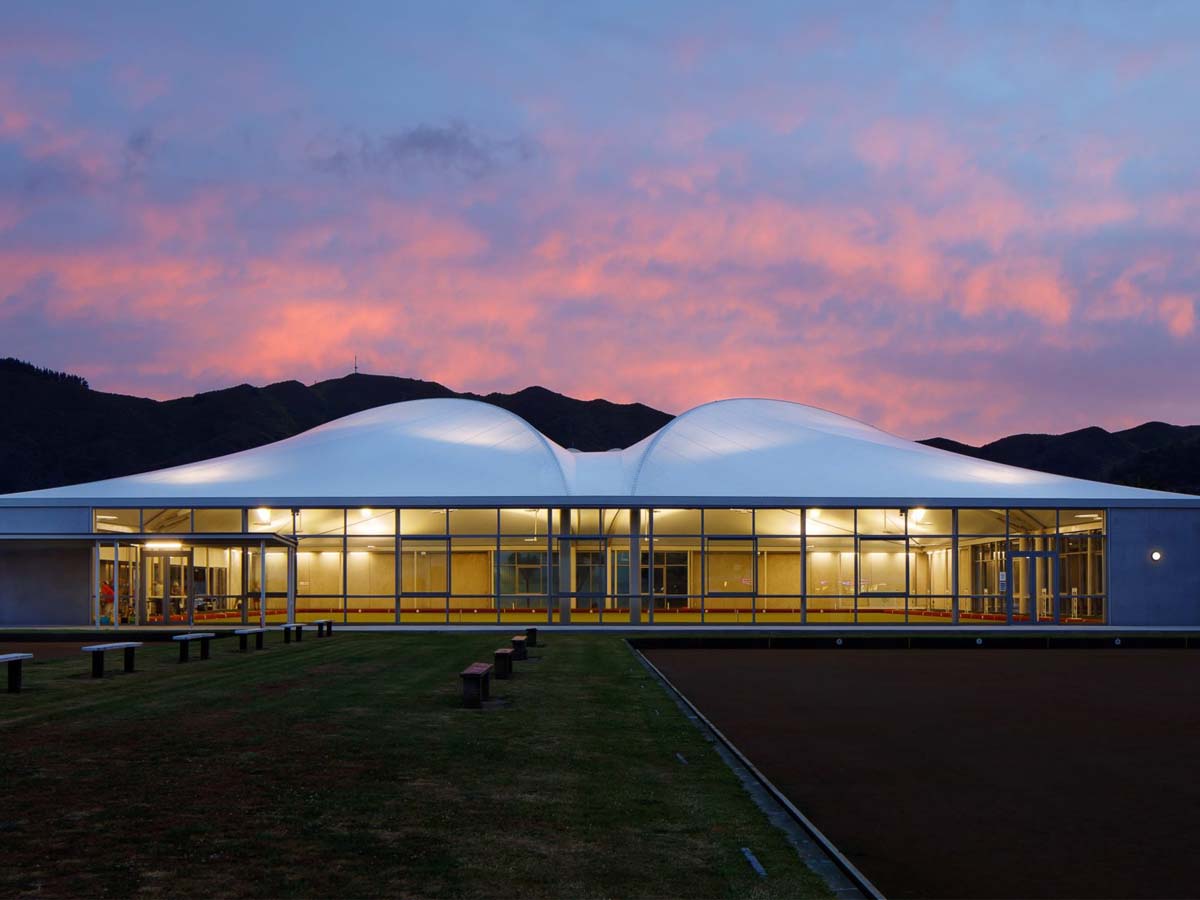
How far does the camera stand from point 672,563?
34.2m

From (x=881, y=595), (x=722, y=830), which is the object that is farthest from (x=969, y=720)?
(x=881, y=595)

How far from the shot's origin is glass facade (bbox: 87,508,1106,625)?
111 ft

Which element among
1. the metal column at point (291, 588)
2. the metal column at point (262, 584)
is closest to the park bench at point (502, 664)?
the metal column at point (262, 584)

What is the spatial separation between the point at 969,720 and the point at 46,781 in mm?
9849

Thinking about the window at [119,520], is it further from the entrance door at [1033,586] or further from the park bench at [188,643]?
the entrance door at [1033,586]

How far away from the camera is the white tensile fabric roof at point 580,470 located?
112 ft

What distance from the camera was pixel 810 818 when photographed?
858cm

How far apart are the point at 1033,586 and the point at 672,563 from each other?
10397mm

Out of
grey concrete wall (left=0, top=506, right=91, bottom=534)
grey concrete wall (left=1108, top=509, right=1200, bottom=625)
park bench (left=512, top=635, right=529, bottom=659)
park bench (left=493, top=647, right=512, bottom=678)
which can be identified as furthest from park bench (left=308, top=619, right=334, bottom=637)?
grey concrete wall (left=1108, top=509, right=1200, bottom=625)

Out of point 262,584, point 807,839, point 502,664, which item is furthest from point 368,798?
point 262,584

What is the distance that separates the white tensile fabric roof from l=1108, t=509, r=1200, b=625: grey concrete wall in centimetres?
80

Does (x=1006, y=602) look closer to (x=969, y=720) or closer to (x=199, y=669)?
(x=969, y=720)

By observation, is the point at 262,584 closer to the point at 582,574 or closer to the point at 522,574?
the point at 522,574

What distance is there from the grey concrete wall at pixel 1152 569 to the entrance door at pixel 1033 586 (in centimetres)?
160
